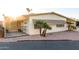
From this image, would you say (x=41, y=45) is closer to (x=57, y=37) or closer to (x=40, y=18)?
(x=57, y=37)

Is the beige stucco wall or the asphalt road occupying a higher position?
the beige stucco wall

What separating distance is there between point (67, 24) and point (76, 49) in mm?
432

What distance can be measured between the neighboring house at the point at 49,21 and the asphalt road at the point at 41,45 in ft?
0.59

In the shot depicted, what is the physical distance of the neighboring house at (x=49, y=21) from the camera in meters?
3.02

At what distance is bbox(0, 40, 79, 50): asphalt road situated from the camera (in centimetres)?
305

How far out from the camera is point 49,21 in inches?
120

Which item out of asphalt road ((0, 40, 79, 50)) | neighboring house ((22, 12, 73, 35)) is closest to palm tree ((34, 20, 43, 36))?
neighboring house ((22, 12, 73, 35))

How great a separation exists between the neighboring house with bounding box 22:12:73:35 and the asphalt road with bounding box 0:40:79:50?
0.18 m

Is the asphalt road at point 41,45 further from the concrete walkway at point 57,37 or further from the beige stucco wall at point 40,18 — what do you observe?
the beige stucco wall at point 40,18

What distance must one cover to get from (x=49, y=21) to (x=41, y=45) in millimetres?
412

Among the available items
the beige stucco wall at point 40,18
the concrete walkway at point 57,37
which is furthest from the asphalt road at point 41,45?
the beige stucco wall at point 40,18

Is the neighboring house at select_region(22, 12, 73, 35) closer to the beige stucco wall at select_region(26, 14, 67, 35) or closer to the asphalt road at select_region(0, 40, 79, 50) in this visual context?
the beige stucco wall at select_region(26, 14, 67, 35)

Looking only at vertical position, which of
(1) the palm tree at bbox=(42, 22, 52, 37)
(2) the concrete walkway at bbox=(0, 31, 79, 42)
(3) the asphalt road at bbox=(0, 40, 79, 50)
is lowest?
(3) the asphalt road at bbox=(0, 40, 79, 50)
